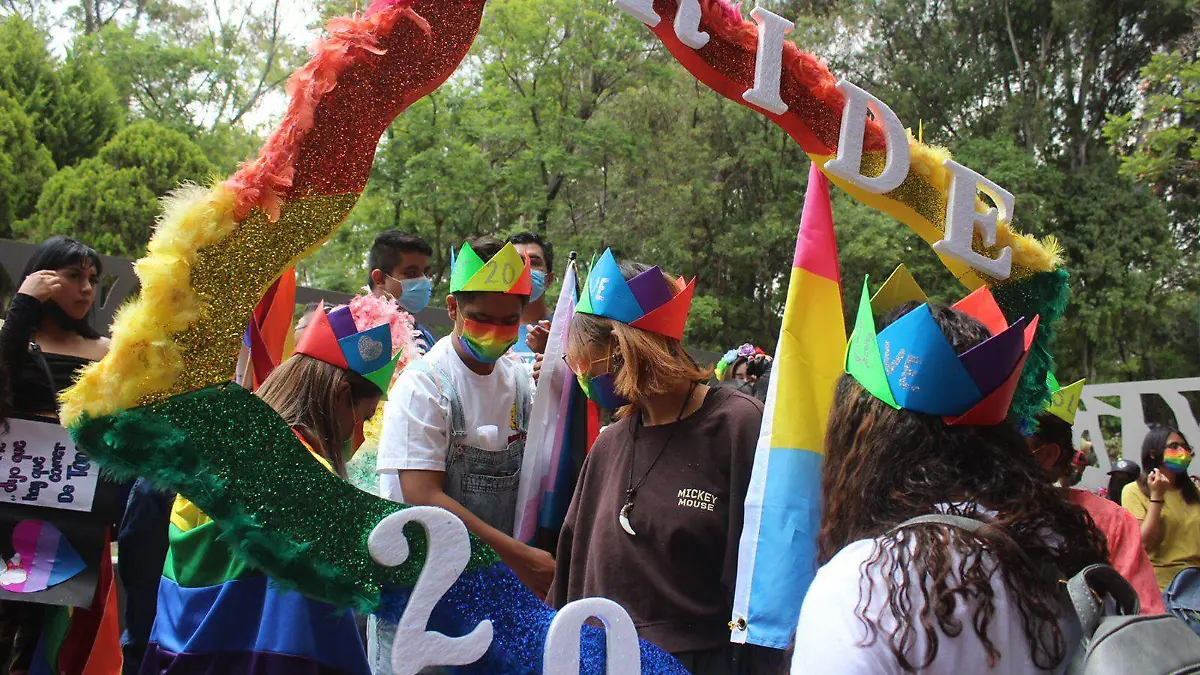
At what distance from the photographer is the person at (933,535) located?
1.31m

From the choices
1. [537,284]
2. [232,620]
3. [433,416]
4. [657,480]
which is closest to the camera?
[232,620]

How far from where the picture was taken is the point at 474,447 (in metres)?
3.24

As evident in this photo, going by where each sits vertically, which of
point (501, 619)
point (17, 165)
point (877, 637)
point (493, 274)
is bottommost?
point (501, 619)

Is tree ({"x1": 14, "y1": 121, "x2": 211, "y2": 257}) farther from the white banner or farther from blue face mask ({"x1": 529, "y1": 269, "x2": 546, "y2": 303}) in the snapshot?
the white banner

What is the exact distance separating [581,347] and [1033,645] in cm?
179

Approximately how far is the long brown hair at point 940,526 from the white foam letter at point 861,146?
2.66 ft

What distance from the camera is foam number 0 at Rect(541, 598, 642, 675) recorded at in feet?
5.69

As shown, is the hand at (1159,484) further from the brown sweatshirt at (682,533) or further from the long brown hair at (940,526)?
the long brown hair at (940,526)

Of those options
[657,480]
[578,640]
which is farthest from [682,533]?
[578,640]

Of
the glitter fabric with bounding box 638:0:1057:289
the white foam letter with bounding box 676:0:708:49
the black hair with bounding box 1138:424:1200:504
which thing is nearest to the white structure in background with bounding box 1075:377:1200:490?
the black hair with bounding box 1138:424:1200:504

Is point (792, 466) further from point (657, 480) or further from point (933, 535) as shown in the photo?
point (933, 535)

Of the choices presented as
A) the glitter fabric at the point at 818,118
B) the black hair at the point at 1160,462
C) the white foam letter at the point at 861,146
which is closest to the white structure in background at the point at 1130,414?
the black hair at the point at 1160,462

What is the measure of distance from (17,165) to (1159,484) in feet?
50.5

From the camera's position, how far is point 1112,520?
2.77 meters
